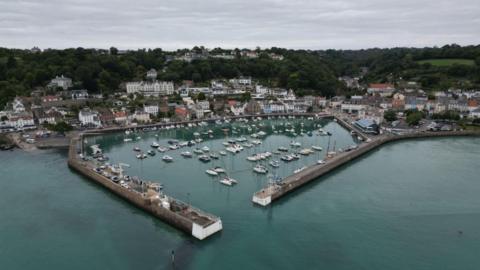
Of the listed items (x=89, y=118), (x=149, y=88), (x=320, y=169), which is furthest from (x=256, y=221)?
(x=149, y=88)

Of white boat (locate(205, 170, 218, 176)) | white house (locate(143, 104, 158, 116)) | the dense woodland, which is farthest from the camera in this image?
the dense woodland

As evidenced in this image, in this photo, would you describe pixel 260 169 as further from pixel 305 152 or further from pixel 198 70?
pixel 198 70

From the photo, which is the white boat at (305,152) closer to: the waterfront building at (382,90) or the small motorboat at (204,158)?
the small motorboat at (204,158)

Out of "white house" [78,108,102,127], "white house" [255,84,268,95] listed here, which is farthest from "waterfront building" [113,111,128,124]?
"white house" [255,84,268,95]

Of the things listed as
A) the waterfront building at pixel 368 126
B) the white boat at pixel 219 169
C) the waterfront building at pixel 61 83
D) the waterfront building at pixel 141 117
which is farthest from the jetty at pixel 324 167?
the waterfront building at pixel 61 83

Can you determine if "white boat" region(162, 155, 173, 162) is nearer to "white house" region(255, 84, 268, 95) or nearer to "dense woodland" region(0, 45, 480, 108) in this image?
"dense woodland" region(0, 45, 480, 108)

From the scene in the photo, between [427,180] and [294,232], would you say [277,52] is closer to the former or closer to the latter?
[427,180]
